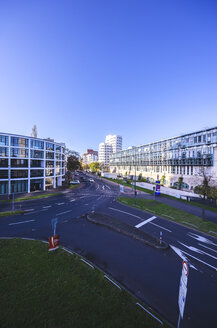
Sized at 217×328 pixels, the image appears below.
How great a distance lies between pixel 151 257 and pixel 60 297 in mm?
7275

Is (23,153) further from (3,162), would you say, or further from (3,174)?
(3,174)

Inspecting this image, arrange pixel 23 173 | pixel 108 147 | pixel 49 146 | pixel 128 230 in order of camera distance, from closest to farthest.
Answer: pixel 128 230 < pixel 23 173 < pixel 49 146 < pixel 108 147

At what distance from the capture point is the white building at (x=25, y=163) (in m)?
34.9

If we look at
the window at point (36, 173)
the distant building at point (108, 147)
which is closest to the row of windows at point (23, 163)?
the window at point (36, 173)

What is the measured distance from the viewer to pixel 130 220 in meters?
18.7

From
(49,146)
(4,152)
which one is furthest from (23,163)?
(49,146)

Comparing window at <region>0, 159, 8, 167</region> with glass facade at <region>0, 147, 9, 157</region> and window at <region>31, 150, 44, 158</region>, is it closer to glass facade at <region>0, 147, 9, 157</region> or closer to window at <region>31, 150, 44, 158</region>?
glass facade at <region>0, 147, 9, 157</region>

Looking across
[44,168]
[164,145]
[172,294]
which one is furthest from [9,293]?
[164,145]

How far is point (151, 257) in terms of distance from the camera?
10883 mm

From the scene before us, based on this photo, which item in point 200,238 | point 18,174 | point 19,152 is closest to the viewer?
point 200,238

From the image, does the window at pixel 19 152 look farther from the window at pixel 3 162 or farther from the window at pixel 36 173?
the window at pixel 36 173

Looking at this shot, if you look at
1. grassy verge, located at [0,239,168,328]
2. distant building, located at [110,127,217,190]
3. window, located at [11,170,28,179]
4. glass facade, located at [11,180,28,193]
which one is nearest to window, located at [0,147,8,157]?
window, located at [11,170,28,179]

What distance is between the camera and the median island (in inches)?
499

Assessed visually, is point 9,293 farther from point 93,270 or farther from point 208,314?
point 208,314
